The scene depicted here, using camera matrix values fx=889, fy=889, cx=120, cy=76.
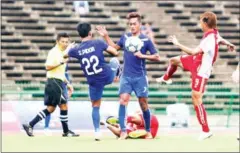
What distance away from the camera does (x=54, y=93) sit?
16.8 m

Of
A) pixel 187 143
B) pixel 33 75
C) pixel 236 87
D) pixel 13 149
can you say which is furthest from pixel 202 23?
pixel 33 75

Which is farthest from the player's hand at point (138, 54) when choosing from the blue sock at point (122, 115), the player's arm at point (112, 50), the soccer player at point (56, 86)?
the soccer player at point (56, 86)

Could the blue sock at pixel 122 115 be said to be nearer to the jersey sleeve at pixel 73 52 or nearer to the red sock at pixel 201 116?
the jersey sleeve at pixel 73 52

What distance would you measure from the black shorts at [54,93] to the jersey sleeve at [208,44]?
3585 mm

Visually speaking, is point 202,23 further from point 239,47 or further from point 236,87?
point 239,47

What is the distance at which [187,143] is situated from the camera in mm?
13820

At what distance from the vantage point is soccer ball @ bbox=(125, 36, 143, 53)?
49.6 ft

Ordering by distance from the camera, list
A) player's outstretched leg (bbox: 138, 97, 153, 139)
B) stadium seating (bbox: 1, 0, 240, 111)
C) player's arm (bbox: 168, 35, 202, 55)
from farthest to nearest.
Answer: stadium seating (bbox: 1, 0, 240, 111), player's outstretched leg (bbox: 138, 97, 153, 139), player's arm (bbox: 168, 35, 202, 55)

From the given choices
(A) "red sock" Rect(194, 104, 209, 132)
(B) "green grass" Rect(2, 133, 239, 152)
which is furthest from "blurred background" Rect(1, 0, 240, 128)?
(A) "red sock" Rect(194, 104, 209, 132)

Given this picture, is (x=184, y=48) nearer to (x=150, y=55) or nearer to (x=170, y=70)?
(x=150, y=55)

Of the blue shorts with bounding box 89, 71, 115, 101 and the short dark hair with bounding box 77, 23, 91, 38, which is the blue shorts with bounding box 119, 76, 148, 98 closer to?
the blue shorts with bounding box 89, 71, 115, 101

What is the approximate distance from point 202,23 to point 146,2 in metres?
20.4

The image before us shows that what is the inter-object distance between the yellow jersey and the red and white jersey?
335cm

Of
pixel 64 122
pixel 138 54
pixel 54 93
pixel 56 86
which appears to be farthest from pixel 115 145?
pixel 56 86
